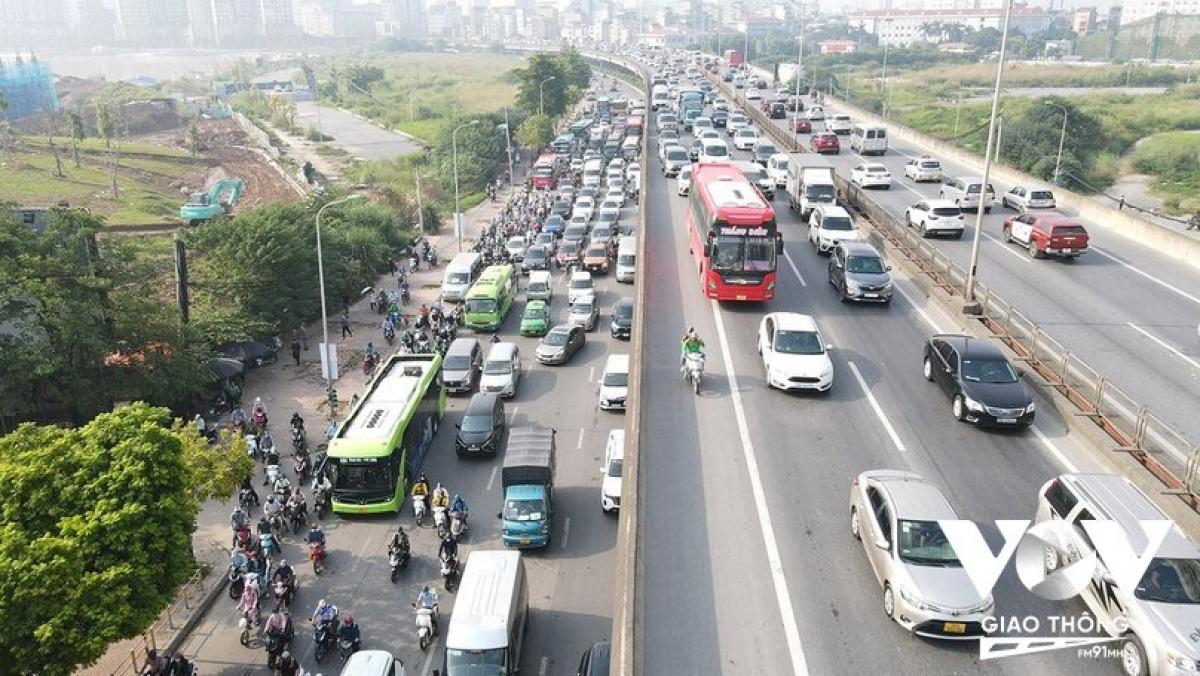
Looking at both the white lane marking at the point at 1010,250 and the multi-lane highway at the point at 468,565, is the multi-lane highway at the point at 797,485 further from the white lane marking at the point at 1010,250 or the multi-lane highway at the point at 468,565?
the white lane marking at the point at 1010,250

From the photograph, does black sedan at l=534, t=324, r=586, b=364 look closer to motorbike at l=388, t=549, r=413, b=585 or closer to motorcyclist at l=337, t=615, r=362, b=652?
motorbike at l=388, t=549, r=413, b=585

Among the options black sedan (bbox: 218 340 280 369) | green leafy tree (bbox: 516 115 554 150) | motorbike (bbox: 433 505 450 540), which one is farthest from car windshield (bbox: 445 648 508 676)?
green leafy tree (bbox: 516 115 554 150)

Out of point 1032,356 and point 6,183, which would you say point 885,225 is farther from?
point 6,183

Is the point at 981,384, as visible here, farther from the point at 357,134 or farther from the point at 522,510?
the point at 357,134

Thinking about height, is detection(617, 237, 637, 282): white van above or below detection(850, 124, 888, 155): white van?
below

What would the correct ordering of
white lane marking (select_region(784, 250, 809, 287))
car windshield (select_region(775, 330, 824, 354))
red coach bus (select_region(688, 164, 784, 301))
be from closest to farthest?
1. car windshield (select_region(775, 330, 824, 354))
2. red coach bus (select_region(688, 164, 784, 301))
3. white lane marking (select_region(784, 250, 809, 287))

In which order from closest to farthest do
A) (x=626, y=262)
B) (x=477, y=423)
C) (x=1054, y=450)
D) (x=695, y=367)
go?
(x=1054, y=450), (x=695, y=367), (x=477, y=423), (x=626, y=262)

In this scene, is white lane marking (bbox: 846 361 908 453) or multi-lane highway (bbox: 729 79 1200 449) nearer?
white lane marking (bbox: 846 361 908 453)

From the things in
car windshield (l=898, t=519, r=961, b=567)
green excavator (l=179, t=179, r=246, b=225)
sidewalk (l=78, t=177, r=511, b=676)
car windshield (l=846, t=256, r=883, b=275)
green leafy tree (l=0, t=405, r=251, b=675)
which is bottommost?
sidewalk (l=78, t=177, r=511, b=676)

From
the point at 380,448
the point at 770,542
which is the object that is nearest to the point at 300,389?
the point at 380,448
